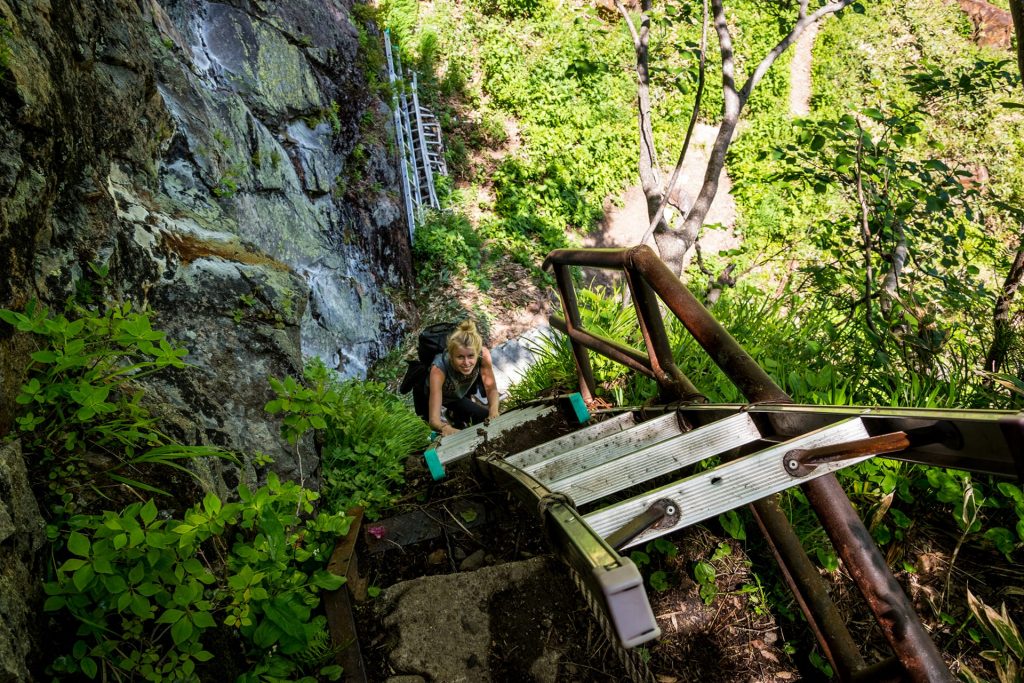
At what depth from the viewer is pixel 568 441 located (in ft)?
8.75

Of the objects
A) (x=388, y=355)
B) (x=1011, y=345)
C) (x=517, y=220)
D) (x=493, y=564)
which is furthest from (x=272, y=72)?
(x=1011, y=345)

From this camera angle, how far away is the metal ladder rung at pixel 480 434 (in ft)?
10.0

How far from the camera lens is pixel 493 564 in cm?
254

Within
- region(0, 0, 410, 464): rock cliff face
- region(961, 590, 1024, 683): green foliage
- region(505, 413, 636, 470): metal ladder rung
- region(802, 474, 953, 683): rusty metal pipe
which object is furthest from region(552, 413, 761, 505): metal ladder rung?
region(0, 0, 410, 464): rock cliff face

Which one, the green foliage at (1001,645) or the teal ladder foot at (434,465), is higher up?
the green foliage at (1001,645)

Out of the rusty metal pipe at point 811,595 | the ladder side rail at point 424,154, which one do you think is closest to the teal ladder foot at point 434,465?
the rusty metal pipe at point 811,595

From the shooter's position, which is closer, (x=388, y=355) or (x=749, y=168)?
(x=388, y=355)

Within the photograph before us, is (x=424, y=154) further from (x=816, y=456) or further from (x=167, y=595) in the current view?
(x=816, y=456)

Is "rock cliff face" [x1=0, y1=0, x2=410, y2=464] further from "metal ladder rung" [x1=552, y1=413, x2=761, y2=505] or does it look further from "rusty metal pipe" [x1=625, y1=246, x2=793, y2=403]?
"rusty metal pipe" [x1=625, y1=246, x2=793, y2=403]

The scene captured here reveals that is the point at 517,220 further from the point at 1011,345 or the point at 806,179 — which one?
the point at 1011,345

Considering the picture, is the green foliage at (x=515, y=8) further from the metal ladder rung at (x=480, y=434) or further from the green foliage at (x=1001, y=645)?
the green foliage at (x=1001, y=645)

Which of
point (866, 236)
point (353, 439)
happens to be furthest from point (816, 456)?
point (866, 236)

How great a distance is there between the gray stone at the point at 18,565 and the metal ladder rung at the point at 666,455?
52.2 inches

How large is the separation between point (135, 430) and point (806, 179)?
4404mm
